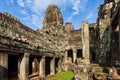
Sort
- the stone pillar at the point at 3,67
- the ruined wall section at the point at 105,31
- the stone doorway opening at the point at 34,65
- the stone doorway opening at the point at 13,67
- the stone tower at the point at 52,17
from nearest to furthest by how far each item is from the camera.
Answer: the stone pillar at the point at 3,67, the stone doorway opening at the point at 13,67, the stone doorway opening at the point at 34,65, the ruined wall section at the point at 105,31, the stone tower at the point at 52,17

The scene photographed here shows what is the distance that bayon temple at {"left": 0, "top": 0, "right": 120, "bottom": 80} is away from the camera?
1146cm

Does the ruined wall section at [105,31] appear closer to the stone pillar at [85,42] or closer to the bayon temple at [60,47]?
the bayon temple at [60,47]

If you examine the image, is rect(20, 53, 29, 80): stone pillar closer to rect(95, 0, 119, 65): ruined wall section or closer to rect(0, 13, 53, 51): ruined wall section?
rect(0, 13, 53, 51): ruined wall section

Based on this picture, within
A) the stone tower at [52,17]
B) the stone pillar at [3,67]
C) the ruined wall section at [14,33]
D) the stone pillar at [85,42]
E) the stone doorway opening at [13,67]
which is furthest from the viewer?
the stone tower at [52,17]

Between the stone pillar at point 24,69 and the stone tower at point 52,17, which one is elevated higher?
the stone tower at point 52,17

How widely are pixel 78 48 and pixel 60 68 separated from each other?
5.85m

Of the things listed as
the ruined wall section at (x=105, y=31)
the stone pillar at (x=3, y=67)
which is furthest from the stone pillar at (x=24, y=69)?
the ruined wall section at (x=105, y=31)

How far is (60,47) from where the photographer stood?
90.9ft

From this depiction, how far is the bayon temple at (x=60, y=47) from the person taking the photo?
37.6ft

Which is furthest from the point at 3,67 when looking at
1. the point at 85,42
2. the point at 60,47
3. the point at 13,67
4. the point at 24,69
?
the point at 60,47

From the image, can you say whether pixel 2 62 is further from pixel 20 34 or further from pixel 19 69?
pixel 20 34

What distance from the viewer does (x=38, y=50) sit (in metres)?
16.8

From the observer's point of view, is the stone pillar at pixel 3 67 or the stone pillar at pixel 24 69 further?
the stone pillar at pixel 24 69

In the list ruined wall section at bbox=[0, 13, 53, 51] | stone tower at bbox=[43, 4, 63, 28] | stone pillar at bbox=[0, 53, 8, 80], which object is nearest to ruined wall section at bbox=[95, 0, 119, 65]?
ruined wall section at bbox=[0, 13, 53, 51]
